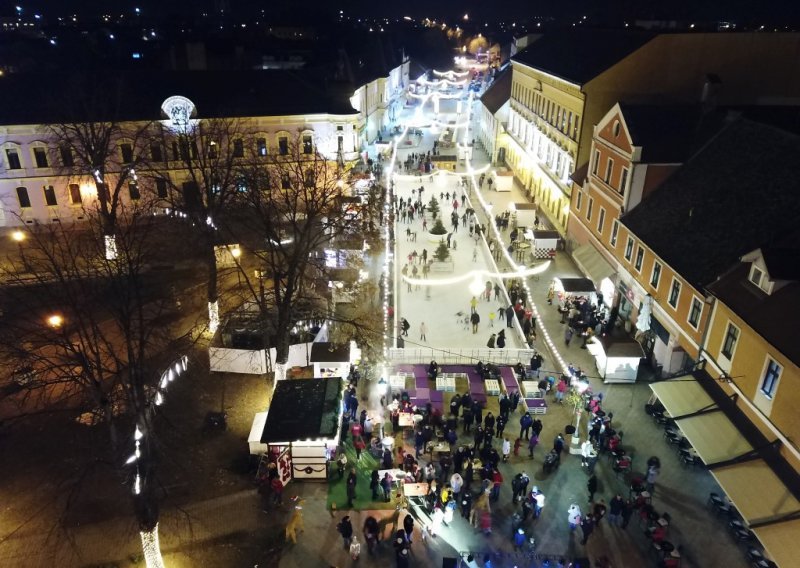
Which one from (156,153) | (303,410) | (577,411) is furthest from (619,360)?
(156,153)

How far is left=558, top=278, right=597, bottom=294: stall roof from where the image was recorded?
94.3 ft

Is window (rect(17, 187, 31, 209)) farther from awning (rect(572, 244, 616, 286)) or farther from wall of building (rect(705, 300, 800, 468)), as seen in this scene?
wall of building (rect(705, 300, 800, 468))

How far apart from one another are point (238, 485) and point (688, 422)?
47.7ft

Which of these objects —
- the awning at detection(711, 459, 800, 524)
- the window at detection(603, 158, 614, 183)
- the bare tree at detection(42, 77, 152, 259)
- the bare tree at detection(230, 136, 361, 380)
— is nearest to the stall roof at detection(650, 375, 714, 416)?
the awning at detection(711, 459, 800, 524)

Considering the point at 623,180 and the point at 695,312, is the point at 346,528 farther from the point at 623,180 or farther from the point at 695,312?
the point at 623,180

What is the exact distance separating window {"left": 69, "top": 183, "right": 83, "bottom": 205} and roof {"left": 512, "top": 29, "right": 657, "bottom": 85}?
113 feet

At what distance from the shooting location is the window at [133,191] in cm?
4134

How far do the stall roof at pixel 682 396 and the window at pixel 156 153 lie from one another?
3560cm

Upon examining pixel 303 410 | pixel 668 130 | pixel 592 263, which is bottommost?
pixel 592 263

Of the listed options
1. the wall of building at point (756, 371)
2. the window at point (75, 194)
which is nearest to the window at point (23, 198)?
the window at point (75, 194)

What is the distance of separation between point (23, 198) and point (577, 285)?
37.3 m

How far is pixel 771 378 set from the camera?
16.1 metres

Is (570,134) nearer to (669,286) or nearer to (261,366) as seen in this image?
(669,286)

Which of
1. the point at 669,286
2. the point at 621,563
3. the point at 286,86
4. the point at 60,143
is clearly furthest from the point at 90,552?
the point at 286,86
